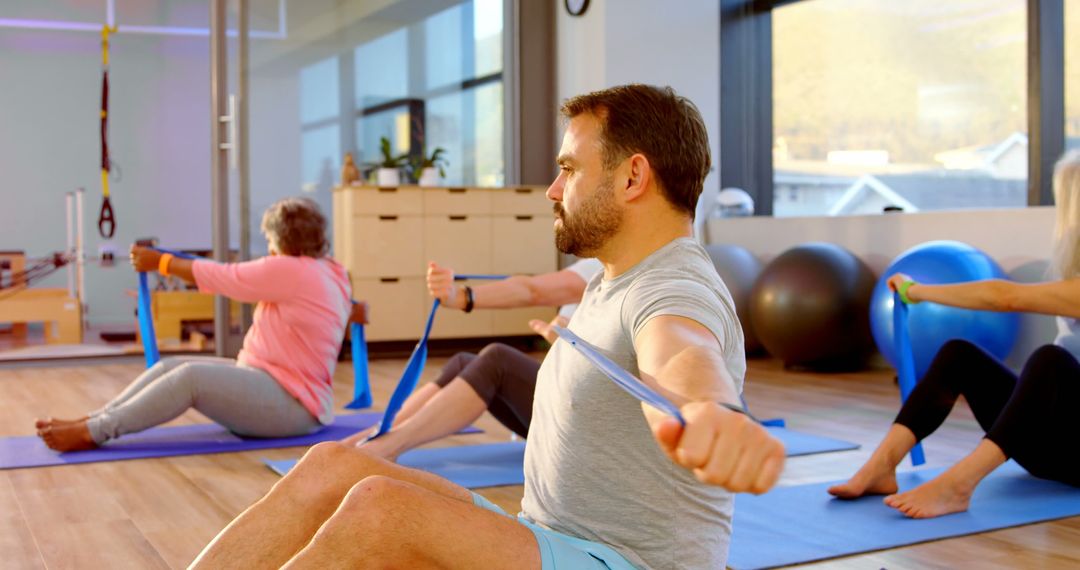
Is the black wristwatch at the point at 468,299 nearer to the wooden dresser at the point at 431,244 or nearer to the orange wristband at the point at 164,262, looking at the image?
the orange wristband at the point at 164,262

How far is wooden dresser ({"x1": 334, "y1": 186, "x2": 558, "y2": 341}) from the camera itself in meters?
6.46

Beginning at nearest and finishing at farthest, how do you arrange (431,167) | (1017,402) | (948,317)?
(1017,402), (948,317), (431,167)

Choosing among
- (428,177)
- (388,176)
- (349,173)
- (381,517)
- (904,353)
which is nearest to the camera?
(381,517)

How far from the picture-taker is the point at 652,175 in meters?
1.46

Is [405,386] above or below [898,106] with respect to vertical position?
below

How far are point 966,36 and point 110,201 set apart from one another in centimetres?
522

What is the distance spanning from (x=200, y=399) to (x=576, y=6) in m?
4.36

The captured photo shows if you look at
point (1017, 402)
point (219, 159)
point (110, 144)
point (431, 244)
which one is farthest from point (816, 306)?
point (110, 144)

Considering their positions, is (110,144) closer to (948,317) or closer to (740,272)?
(740,272)

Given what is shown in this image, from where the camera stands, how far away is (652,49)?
6.98 metres

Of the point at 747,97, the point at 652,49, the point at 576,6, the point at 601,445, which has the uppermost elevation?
the point at 576,6

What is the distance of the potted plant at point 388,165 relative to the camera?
22.1 ft

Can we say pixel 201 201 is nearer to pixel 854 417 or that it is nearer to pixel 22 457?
pixel 22 457

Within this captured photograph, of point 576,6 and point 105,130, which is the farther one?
point 576,6
